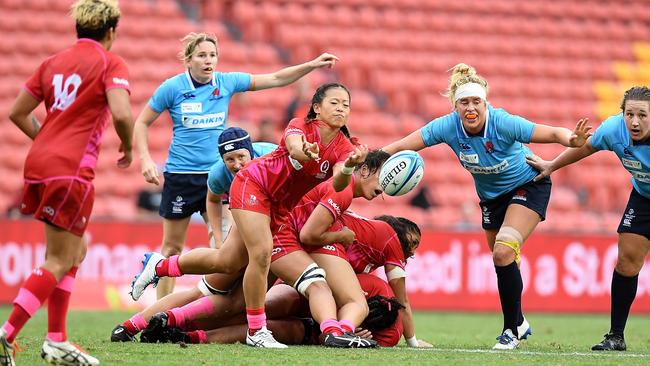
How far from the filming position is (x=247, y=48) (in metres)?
17.4

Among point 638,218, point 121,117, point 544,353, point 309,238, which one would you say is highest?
point 121,117

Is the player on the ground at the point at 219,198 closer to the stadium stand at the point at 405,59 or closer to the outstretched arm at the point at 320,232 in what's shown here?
the outstretched arm at the point at 320,232

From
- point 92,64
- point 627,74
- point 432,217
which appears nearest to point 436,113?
point 432,217

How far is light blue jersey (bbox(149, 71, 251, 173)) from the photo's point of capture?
8984 mm

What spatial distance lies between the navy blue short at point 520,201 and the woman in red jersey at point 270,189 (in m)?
1.46

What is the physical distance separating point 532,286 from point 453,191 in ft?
9.74

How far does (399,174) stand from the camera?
7.16 meters

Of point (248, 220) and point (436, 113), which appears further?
point (436, 113)

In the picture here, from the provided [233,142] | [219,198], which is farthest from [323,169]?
[219,198]

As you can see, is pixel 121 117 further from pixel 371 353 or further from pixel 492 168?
pixel 492 168

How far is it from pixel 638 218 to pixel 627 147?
56cm

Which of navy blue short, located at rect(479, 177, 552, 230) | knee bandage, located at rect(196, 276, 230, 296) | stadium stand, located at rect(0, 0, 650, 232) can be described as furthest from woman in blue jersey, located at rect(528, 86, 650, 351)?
stadium stand, located at rect(0, 0, 650, 232)

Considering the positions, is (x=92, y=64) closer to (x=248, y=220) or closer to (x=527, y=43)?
(x=248, y=220)

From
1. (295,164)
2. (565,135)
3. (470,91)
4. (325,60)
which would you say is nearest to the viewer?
(295,164)
